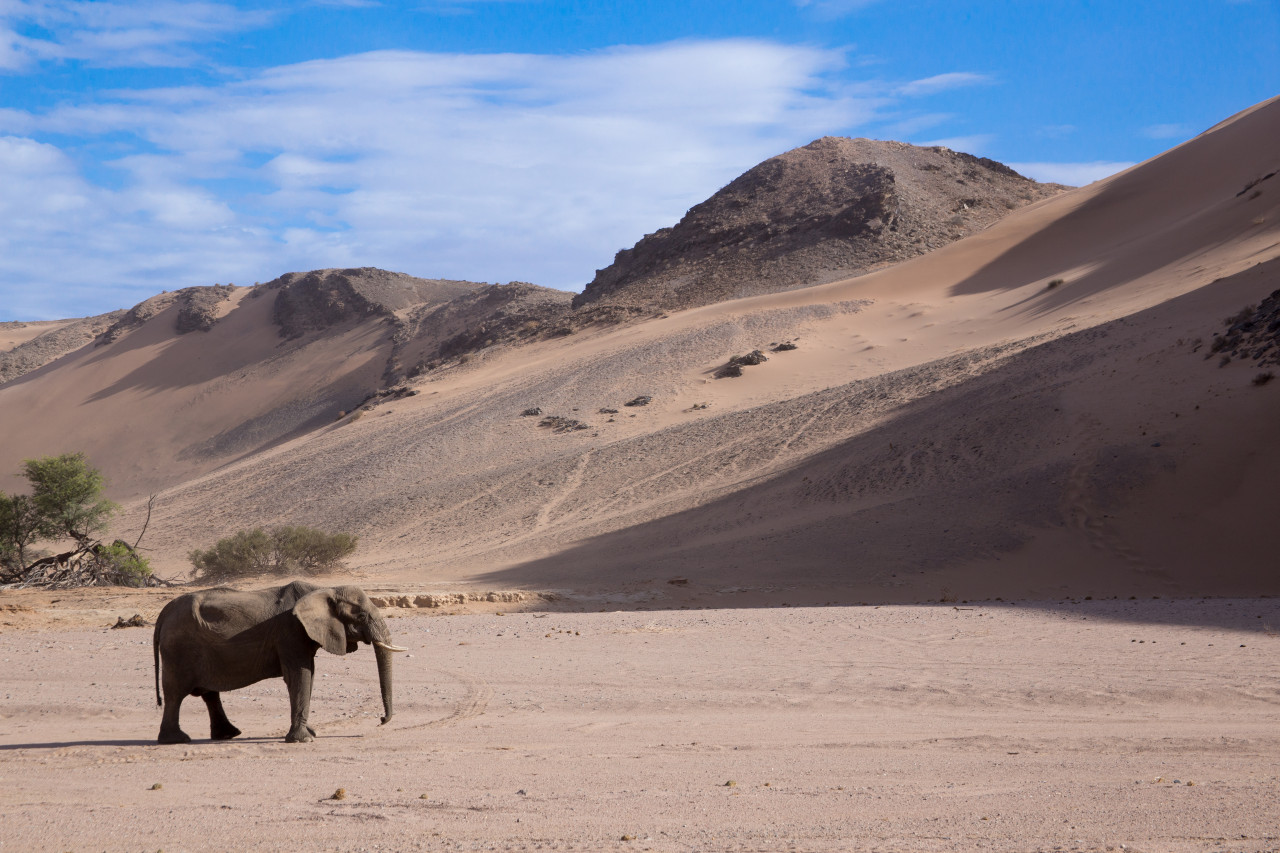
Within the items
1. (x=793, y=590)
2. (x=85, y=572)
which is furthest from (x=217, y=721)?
(x=85, y=572)

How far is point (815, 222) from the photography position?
222 ft

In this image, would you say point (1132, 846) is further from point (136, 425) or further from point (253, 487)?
point (136, 425)

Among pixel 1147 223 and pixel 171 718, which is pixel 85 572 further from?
pixel 1147 223

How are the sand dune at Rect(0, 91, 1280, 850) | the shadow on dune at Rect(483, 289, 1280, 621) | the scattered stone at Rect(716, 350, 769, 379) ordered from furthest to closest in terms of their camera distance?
the scattered stone at Rect(716, 350, 769, 379)
the shadow on dune at Rect(483, 289, 1280, 621)
the sand dune at Rect(0, 91, 1280, 850)

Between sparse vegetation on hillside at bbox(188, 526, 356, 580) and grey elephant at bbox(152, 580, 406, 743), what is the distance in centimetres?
1676

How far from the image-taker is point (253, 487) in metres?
39.5

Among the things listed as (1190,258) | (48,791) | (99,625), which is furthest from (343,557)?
(1190,258)

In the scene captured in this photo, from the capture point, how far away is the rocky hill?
63.0 meters

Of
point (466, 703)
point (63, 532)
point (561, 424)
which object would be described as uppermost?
point (561, 424)

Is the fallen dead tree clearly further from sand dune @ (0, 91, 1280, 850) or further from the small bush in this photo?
sand dune @ (0, 91, 1280, 850)

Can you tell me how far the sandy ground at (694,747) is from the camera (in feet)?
17.4

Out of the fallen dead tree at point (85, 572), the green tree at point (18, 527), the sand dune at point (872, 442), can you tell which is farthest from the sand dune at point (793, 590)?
the green tree at point (18, 527)

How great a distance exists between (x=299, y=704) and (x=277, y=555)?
1896 cm

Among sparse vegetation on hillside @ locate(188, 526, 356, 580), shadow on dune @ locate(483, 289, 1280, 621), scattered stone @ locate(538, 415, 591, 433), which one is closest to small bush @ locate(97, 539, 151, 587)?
sparse vegetation on hillside @ locate(188, 526, 356, 580)
